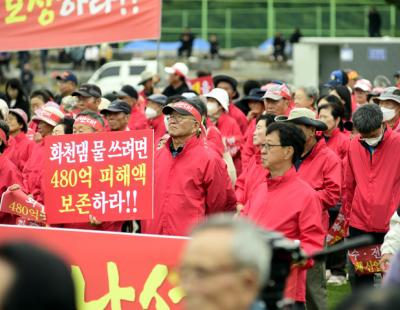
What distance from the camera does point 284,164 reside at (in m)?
8.73

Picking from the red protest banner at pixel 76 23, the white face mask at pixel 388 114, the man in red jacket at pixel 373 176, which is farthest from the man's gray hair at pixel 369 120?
the red protest banner at pixel 76 23

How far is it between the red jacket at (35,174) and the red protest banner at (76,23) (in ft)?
8.63

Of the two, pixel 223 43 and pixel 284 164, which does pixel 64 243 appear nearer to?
pixel 284 164

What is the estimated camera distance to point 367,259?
35.8 ft

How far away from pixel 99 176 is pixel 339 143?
11.3 ft

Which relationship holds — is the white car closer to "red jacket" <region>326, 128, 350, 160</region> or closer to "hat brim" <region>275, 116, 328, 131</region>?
"red jacket" <region>326, 128, 350, 160</region>

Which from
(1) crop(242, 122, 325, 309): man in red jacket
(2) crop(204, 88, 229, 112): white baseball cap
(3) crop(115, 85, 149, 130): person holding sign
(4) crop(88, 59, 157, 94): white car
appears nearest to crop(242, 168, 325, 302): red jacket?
(1) crop(242, 122, 325, 309): man in red jacket

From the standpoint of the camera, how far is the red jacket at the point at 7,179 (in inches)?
442

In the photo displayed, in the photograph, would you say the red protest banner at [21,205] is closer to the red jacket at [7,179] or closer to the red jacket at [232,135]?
the red jacket at [7,179]

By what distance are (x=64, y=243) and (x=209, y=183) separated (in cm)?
133

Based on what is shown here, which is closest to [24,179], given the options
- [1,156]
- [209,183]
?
[1,156]

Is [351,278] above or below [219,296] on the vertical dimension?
below

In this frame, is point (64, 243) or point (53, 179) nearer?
point (64, 243)

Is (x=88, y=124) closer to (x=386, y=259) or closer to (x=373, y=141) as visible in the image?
(x=373, y=141)
